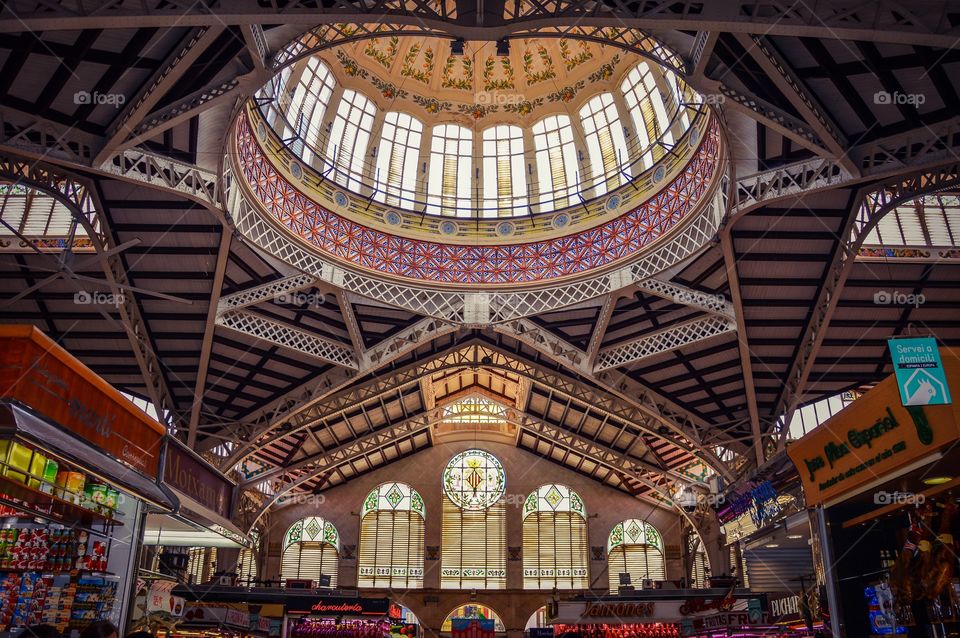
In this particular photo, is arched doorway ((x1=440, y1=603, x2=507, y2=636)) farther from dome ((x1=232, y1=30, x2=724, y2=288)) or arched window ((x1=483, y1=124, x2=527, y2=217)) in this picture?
arched window ((x1=483, y1=124, x2=527, y2=217))

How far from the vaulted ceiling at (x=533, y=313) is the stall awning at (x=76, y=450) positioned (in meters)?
6.09

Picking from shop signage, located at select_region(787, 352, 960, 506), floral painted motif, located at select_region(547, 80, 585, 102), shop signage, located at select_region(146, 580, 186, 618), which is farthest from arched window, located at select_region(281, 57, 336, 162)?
shop signage, located at select_region(787, 352, 960, 506)

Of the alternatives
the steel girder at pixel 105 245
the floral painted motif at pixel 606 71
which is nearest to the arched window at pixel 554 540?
the steel girder at pixel 105 245

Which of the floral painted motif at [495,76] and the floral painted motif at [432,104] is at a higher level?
the floral painted motif at [495,76]

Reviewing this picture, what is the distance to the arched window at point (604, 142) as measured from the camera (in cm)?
2788

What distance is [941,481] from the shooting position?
29.8ft

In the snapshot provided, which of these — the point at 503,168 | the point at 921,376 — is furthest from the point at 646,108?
the point at 921,376

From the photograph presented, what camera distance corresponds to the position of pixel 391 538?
143 ft

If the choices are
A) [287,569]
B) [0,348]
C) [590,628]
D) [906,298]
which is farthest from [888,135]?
Answer: [287,569]

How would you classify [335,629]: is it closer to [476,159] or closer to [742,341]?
[742,341]

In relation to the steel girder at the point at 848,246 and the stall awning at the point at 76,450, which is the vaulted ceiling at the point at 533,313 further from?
the stall awning at the point at 76,450

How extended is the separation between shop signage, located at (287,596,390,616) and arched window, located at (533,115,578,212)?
18.3 metres

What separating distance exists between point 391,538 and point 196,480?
2995 cm

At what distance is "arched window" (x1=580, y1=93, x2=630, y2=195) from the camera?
2788 centimetres
